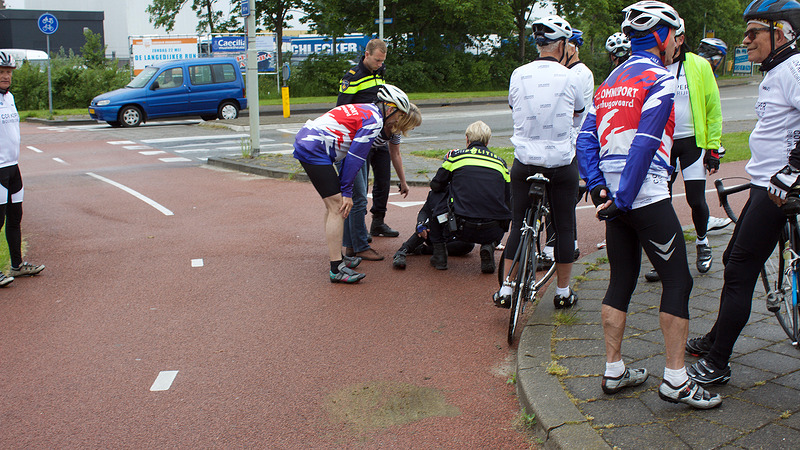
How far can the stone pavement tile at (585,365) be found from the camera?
412cm

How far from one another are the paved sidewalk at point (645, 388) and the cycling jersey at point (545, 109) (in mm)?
1125

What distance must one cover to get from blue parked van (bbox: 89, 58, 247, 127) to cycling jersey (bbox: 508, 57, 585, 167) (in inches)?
778

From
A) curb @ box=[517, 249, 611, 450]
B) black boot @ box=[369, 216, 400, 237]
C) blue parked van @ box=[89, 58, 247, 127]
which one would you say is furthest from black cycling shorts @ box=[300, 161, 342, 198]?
blue parked van @ box=[89, 58, 247, 127]

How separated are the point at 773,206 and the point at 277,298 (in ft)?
12.3

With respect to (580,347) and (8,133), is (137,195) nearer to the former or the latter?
→ (8,133)

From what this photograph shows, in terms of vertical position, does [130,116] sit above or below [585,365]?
above

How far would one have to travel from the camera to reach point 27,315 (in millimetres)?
5664

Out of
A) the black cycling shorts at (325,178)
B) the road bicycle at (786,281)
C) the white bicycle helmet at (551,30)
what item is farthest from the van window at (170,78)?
the road bicycle at (786,281)

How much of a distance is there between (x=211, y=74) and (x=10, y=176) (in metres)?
17.8

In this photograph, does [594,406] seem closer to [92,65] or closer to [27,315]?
[27,315]

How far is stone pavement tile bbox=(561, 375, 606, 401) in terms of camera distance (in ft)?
12.5

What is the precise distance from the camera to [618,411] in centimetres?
362

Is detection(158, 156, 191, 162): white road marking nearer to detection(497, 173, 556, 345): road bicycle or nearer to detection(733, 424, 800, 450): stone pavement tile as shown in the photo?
detection(497, 173, 556, 345): road bicycle

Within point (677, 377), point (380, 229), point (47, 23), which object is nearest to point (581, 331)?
point (677, 377)
